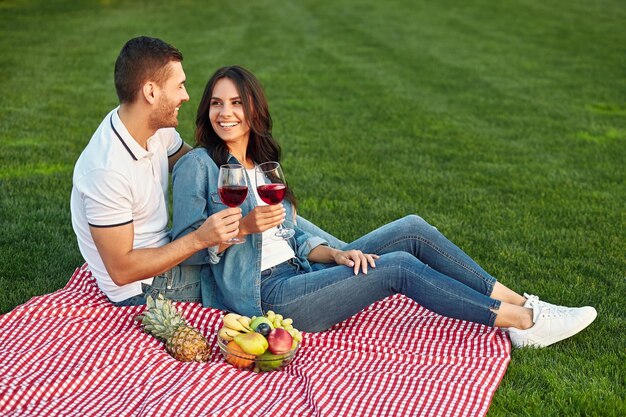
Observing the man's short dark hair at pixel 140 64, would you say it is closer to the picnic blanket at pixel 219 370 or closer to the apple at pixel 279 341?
the picnic blanket at pixel 219 370

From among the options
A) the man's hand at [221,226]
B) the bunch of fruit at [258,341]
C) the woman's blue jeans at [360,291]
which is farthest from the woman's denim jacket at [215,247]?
the man's hand at [221,226]

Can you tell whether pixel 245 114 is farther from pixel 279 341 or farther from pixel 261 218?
pixel 279 341

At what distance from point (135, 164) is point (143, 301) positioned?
91 centimetres

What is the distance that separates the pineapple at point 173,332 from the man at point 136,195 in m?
0.20

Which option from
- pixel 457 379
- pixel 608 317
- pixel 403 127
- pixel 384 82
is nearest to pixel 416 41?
pixel 384 82


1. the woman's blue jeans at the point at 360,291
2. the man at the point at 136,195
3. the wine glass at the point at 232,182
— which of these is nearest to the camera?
the wine glass at the point at 232,182

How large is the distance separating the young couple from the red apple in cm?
32

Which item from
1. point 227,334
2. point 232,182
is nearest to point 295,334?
point 227,334

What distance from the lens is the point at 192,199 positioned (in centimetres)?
533

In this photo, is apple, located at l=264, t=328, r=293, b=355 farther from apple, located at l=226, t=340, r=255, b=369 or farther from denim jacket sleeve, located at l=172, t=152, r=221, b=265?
denim jacket sleeve, located at l=172, t=152, r=221, b=265

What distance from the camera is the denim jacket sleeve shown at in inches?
209

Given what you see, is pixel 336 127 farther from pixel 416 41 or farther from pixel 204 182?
pixel 416 41

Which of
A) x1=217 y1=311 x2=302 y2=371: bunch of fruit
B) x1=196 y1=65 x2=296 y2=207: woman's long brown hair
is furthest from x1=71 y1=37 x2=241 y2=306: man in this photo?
x1=217 y1=311 x2=302 y2=371: bunch of fruit

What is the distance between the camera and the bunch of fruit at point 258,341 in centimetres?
504
